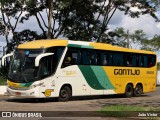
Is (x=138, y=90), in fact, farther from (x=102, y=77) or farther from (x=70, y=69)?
(x=70, y=69)

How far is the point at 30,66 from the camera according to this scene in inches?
855

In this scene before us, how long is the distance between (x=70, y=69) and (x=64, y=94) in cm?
138

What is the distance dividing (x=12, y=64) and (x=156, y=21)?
62.2ft

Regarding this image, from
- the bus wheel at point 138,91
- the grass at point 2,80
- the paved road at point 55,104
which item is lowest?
the paved road at point 55,104

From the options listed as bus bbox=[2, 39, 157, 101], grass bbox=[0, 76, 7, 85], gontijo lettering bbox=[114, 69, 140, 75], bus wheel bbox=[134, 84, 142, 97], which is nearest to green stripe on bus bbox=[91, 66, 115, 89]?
bus bbox=[2, 39, 157, 101]

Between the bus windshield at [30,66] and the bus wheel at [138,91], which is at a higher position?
the bus windshield at [30,66]

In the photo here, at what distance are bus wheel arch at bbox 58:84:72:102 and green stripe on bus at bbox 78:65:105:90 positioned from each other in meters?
1.27

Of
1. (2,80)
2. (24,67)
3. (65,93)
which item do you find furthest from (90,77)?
(2,80)

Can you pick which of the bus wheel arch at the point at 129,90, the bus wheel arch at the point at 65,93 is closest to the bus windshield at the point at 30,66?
the bus wheel arch at the point at 65,93

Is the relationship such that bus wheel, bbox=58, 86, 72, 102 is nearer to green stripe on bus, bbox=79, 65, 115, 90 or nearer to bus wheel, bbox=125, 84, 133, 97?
green stripe on bus, bbox=79, 65, 115, 90

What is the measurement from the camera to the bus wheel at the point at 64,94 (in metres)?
23.1

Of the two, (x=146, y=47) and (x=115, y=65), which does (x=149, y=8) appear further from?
(x=146, y=47)

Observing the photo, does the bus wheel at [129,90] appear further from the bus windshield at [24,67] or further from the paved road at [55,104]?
the bus windshield at [24,67]

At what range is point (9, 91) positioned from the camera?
72.5ft
